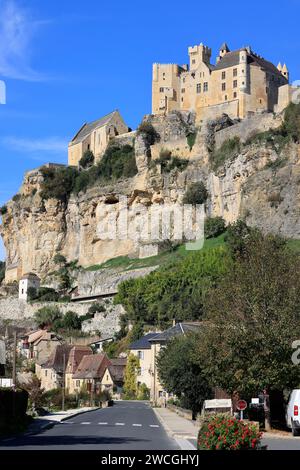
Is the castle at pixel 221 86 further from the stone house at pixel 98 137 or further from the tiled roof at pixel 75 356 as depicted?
the tiled roof at pixel 75 356

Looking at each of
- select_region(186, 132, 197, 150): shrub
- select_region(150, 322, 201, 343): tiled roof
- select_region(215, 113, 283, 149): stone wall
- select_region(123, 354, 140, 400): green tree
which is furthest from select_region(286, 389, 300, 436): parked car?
select_region(186, 132, 197, 150): shrub

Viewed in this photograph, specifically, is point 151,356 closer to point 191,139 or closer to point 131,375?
point 131,375

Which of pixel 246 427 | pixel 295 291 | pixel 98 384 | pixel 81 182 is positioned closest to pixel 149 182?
pixel 81 182

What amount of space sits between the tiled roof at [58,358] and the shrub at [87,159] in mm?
35680

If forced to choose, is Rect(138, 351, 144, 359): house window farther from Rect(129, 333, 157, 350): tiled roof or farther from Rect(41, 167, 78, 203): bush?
Rect(41, 167, 78, 203): bush

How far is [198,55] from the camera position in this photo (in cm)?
10669

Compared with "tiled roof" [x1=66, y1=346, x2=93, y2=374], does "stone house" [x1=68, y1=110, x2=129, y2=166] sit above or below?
above

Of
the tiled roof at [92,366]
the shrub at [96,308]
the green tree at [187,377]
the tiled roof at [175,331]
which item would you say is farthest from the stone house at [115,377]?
the green tree at [187,377]

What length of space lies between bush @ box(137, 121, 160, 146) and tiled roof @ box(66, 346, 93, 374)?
30055 millimetres

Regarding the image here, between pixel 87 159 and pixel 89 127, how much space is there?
897 cm

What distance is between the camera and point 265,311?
32.0 m

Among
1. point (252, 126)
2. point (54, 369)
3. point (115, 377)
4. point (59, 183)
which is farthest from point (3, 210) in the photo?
point (115, 377)

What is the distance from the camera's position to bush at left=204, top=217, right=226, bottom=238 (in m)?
86.5

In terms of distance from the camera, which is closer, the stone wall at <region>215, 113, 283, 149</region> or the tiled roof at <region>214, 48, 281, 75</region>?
the stone wall at <region>215, 113, 283, 149</region>
